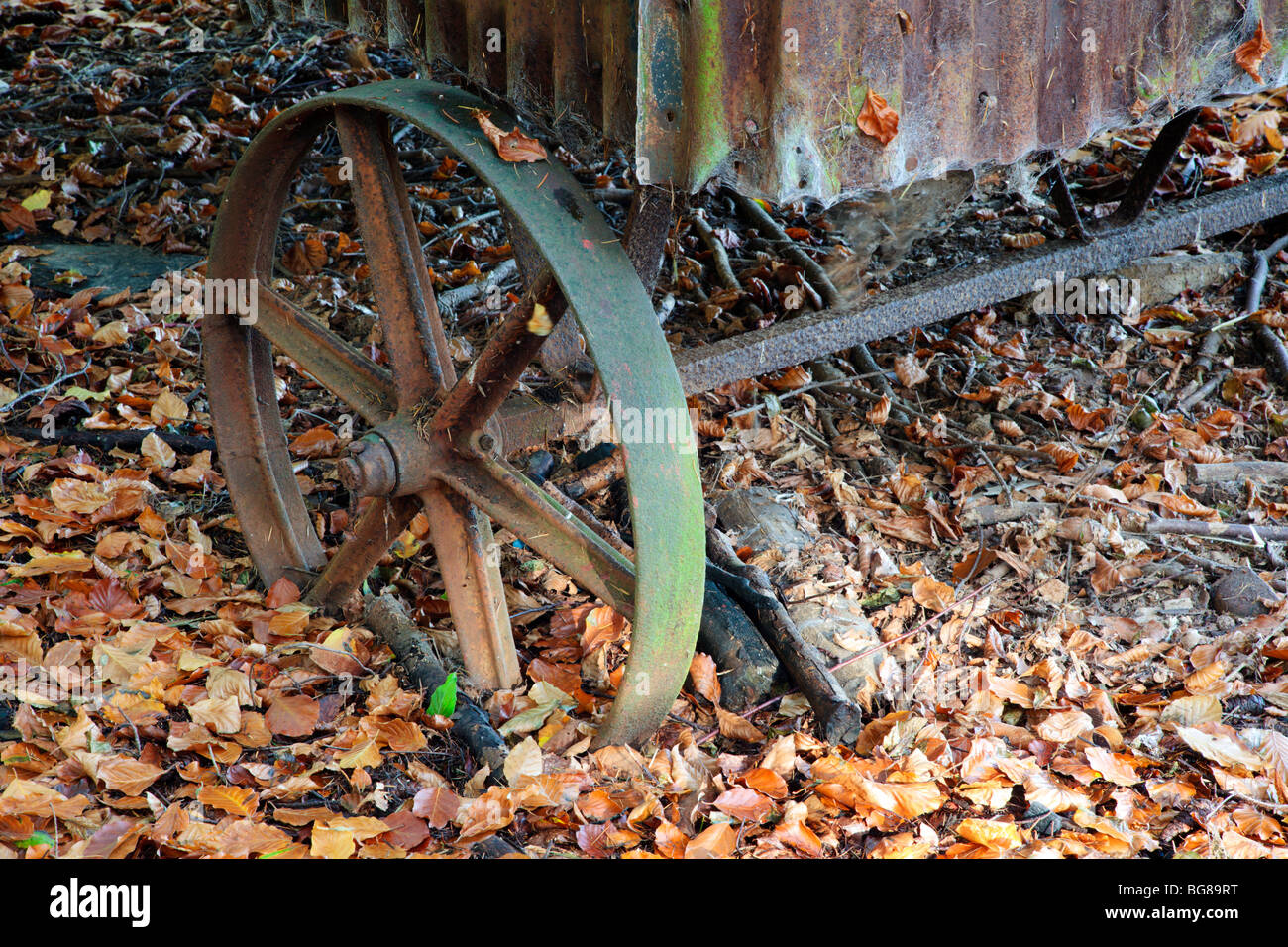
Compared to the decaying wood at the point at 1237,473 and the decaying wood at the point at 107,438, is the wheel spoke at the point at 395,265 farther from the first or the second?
the decaying wood at the point at 1237,473

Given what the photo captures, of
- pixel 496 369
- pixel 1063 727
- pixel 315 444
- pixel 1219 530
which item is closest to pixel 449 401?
pixel 496 369

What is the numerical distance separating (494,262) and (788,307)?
1.31m

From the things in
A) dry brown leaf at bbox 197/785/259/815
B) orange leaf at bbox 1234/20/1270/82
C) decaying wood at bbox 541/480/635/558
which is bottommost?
dry brown leaf at bbox 197/785/259/815

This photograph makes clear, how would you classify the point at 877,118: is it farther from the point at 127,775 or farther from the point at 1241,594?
the point at 127,775

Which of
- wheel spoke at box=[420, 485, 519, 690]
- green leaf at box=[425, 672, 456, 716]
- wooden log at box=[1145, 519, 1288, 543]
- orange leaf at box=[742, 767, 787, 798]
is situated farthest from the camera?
wooden log at box=[1145, 519, 1288, 543]

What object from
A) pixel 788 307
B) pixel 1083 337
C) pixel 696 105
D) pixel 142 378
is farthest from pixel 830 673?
pixel 142 378

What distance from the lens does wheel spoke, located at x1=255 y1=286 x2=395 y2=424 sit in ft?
8.52

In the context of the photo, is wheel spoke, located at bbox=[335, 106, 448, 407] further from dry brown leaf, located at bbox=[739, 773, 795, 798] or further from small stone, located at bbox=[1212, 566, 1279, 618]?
small stone, located at bbox=[1212, 566, 1279, 618]

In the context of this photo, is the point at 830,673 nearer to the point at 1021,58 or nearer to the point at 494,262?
the point at 1021,58

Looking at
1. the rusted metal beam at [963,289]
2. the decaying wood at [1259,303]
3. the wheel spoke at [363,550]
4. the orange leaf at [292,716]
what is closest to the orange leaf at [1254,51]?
the rusted metal beam at [963,289]

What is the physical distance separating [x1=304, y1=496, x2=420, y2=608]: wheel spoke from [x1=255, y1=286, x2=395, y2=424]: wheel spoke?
0.76 ft

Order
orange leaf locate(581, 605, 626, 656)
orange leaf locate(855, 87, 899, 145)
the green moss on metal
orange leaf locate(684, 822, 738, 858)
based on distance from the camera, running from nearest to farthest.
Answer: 1. the green moss on metal
2. orange leaf locate(855, 87, 899, 145)
3. orange leaf locate(684, 822, 738, 858)
4. orange leaf locate(581, 605, 626, 656)

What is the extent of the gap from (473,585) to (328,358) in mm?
720

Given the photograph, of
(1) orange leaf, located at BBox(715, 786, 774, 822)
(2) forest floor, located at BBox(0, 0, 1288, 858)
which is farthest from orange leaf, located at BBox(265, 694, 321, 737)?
(1) orange leaf, located at BBox(715, 786, 774, 822)
